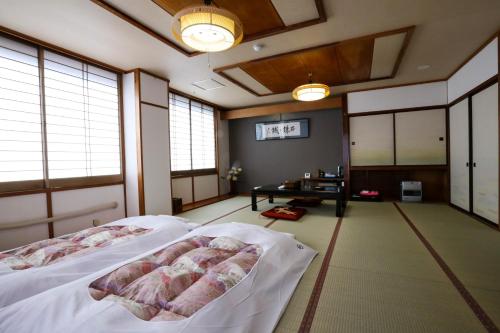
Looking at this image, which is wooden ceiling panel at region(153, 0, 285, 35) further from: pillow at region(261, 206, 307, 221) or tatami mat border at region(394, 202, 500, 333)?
tatami mat border at region(394, 202, 500, 333)

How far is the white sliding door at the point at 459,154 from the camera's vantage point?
4223mm

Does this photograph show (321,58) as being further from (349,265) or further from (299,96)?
(349,265)

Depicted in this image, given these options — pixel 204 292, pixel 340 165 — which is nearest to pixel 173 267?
pixel 204 292

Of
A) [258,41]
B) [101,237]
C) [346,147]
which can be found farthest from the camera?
[346,147]

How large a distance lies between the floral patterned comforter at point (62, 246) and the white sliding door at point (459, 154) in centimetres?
521

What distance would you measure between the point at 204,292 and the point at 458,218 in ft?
14.5

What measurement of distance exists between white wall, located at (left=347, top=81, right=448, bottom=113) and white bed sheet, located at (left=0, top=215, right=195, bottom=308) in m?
5.18

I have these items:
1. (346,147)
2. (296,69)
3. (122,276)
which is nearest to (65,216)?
(122,276)

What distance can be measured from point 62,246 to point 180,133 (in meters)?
4.06

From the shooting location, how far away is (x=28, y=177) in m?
3.04

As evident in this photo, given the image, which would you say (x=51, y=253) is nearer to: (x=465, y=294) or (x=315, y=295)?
(x=315, y=295)

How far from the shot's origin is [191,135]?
614 cm

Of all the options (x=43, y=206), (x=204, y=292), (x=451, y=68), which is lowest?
(x=204, y=292)

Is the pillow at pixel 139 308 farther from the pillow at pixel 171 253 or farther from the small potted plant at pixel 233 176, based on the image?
the small potted plant at pixel 233 176
